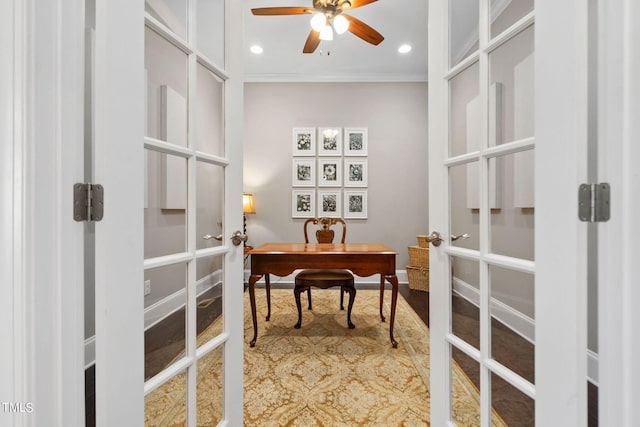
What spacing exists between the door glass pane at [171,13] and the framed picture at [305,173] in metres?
3.19

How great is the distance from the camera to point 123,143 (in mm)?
751

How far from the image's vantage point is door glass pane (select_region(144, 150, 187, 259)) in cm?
87

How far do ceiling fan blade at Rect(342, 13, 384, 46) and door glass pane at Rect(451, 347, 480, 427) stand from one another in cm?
260

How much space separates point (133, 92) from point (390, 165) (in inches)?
150

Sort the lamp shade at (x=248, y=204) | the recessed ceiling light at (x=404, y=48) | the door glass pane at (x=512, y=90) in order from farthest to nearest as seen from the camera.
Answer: the lamp shade at (x=248, y=204), the recessed ceiling light at (x=404, y=48), the door glass pane at (x=512, y=90)

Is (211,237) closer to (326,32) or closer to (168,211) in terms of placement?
(168,211)

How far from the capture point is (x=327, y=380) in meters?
1.70

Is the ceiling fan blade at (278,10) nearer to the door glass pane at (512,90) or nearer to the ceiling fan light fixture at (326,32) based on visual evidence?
the ceiling fan light fixture at (326,32)

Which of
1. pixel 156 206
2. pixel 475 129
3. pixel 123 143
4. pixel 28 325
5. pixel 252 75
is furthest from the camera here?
pixel 252 75

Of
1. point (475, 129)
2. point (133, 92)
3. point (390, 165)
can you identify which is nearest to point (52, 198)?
point (133, 92)

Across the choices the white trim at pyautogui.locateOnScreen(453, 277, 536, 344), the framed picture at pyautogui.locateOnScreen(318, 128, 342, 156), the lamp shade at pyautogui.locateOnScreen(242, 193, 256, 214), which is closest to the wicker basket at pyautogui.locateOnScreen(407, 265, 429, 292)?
the framed picture at pyautogui.locateOnScreen(318, 128, 342, 156)

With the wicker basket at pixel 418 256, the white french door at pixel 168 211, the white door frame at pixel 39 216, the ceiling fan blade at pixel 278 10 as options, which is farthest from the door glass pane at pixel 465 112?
the wicker basket at pixel 418 256

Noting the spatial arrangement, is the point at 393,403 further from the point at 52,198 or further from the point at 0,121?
the point at 0,121

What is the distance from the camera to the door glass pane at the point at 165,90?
878 mm
